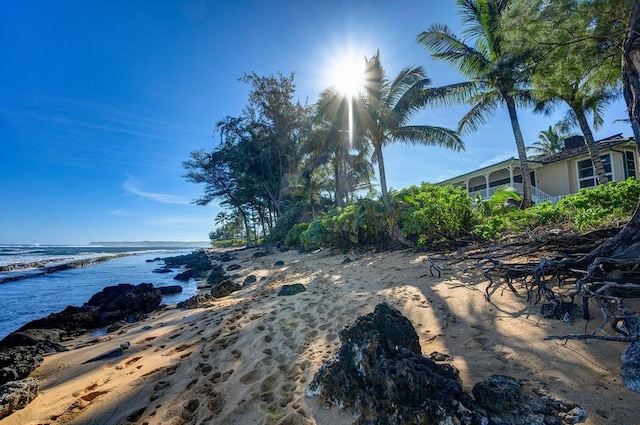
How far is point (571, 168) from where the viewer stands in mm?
16406

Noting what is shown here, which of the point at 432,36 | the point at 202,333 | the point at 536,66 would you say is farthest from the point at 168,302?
the point at 432,36

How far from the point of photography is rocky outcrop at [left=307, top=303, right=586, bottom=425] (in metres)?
1.51

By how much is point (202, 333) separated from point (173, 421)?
87.0 inches

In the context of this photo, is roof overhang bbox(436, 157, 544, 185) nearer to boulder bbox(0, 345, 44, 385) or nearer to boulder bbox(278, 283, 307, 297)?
boulder bbox(278, 283, 307, 297)

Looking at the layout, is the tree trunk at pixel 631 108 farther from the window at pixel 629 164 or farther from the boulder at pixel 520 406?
the window at pixel 629 164

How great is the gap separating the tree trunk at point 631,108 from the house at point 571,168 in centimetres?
1045

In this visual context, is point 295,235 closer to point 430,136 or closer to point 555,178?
point 430,136

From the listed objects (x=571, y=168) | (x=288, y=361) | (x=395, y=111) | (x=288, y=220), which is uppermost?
(x=395, y=111)

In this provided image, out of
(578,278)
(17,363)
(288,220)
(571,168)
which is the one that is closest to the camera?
(578,278)

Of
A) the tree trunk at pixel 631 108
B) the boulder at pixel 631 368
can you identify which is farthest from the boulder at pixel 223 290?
the boulder at pixel 631 368

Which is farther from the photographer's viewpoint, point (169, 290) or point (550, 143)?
point (550, 143)

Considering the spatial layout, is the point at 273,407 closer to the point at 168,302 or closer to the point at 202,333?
the point at 202,333

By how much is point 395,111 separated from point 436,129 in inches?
87.9

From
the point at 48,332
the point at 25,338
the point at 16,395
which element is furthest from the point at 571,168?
the point at 25,338
